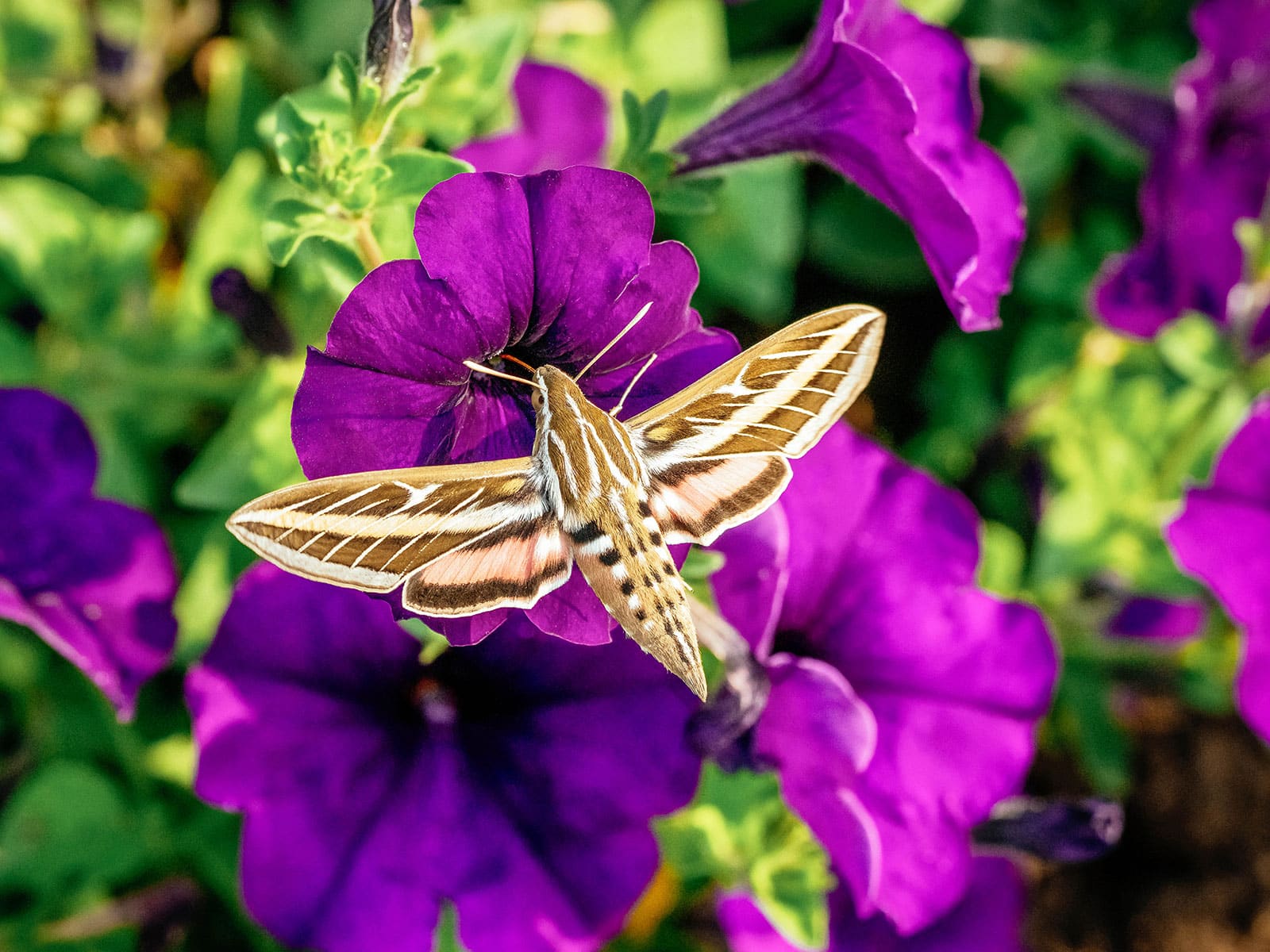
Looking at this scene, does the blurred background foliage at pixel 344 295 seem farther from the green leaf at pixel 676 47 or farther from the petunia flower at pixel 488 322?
the petunia flower at pixel 488 322

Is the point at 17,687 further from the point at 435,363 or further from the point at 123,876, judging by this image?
the point at 435,363

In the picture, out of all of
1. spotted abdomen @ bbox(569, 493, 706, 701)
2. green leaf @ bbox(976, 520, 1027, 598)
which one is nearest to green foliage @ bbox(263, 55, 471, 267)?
spotted abdomen @ bbox(569, 493, 706, 701)

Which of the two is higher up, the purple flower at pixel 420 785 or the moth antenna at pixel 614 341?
the moth antenna at pixel 614 341

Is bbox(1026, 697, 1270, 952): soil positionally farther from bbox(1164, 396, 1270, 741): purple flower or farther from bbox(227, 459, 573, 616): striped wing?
bbox(227, 459, 573, 616): striped wing

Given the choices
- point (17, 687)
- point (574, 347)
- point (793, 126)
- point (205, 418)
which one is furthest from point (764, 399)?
point (17, 687)

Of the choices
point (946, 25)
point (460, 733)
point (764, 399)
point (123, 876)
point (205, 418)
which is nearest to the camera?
point (764, 399)

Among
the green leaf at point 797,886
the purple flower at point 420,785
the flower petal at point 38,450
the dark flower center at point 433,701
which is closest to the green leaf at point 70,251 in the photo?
the flower petal at point 38,450

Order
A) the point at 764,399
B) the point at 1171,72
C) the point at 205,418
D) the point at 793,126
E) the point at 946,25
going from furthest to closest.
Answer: the point at 946,25
the point at 1171,72
the point at 205,418
the point at 793,126
the point at 764,399
